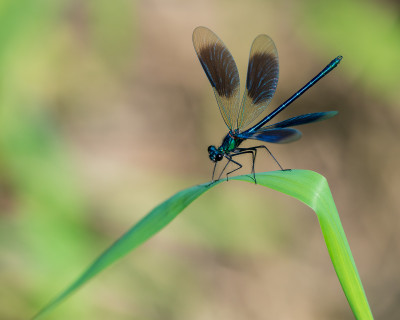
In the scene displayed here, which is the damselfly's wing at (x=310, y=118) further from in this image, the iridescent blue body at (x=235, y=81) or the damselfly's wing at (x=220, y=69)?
the damselfly's wing at (x=220, y=69)

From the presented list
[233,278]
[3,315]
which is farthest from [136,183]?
[3,315]

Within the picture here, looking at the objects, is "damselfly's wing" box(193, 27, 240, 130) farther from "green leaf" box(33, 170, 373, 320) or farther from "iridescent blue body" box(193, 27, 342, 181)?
"green leaf" box(33, 170, 373, 320)

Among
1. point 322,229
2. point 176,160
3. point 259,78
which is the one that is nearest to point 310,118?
point 322,229

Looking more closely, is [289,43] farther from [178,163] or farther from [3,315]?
[3,315]

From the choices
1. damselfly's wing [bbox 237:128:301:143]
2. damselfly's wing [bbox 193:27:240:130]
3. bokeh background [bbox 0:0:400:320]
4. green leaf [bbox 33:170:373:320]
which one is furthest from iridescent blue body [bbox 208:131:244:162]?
bokeh background [bbox 0:0:400:320]

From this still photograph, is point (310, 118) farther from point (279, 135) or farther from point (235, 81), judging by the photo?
point (235, 81)

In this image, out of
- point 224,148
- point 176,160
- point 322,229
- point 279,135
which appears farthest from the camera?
point 176,160
